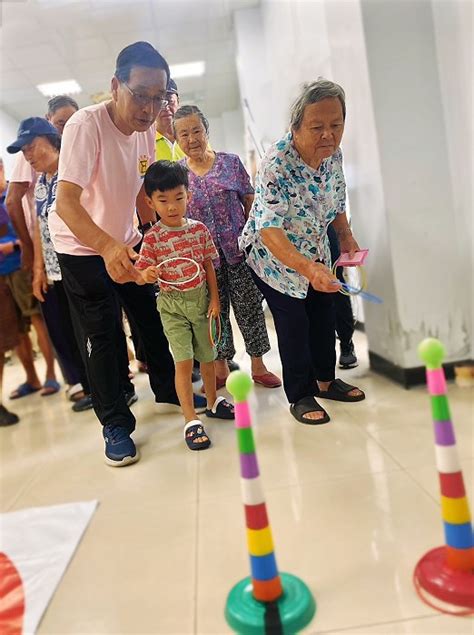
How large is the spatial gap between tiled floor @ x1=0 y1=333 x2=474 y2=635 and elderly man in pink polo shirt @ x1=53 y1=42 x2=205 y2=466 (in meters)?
0.12

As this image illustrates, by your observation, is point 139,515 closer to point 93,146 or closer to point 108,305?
point 108,305

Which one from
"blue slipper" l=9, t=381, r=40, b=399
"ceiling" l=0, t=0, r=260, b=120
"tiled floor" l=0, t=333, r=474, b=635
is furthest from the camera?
"blue slipper" l=9, t=381, r=40, b=399

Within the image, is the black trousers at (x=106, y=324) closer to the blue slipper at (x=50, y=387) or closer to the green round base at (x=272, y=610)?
the green round base at (x=272, y=610)

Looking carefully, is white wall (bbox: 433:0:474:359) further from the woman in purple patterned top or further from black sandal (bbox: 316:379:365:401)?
the woman in purple patterned top

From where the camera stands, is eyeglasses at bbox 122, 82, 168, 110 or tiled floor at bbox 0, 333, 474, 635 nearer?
tiled floor at bbox 0, 333, 474, 635

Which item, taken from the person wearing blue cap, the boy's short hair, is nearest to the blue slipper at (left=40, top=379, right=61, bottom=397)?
the person wearing blue cap

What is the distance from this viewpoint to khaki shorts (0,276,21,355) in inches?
88.1

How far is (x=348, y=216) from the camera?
1142mm

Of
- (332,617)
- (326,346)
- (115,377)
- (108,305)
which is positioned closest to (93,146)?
(108,305)

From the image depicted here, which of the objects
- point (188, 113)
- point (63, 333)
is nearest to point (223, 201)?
point (188, 113)

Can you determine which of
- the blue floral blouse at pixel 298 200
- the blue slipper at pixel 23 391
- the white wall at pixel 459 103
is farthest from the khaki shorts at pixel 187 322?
the blue slipper at pixel 23 391

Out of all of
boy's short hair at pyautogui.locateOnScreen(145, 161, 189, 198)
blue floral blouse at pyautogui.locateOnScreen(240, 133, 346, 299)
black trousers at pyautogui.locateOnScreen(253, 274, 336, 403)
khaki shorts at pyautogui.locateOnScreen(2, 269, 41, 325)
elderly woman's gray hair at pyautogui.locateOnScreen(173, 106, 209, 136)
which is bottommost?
black trousers at pyautogui.locateOnScreen(253, 274, 336, 403)

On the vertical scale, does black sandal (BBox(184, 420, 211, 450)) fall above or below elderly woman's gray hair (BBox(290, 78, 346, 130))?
below

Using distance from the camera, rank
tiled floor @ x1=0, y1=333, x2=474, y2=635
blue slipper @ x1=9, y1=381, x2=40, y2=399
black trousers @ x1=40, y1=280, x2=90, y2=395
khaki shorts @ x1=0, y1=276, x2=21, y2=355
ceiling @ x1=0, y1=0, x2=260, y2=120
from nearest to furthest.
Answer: tiled floor @ x1=0, y1=333, x2=474, y2=635 < ceiling @ x1=0, y1=0, x2=260, y2=120 < black trousers @ x1=40, y1=280, x2=90, y2=395 < khaki shorts @ x1=0, y1=276, x2=21, y2=355 < blue slipper @ x1=9, y1=381, x2=40, y2=399
